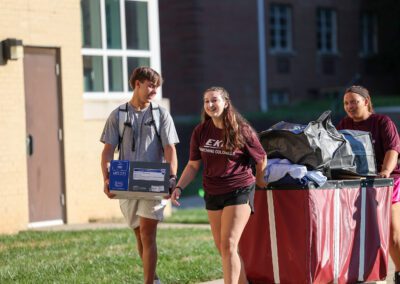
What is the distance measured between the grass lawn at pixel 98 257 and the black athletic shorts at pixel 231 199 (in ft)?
5.63

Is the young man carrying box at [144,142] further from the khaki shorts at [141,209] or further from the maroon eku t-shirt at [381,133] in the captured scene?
the maroon eku t-shirt at [381,133]

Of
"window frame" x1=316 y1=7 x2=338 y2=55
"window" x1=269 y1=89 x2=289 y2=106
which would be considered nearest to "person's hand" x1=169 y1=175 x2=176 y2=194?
"window" x1=269 y1=89 x2=289 y2=106

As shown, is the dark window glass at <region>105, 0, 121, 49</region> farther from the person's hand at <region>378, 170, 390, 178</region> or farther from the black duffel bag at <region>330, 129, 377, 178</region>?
the person's hand at <region>378, 170, 390, 178</region>

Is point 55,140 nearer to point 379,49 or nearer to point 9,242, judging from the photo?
point 9,242

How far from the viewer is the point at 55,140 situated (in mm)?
13133

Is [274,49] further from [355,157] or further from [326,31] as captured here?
[355,157]

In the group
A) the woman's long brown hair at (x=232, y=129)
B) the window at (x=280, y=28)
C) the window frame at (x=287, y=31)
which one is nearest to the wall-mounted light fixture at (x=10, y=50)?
the woman's long brown hair at (x=232, y=129)

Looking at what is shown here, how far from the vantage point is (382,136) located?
7.86 meters

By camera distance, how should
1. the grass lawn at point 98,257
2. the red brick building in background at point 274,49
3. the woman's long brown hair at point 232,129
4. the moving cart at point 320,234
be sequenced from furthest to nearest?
the red brick building in background at point 274,49
the grass lawn at point 98,257
the moving cart at point 320,234
the woman's long brown hair at point 232,129

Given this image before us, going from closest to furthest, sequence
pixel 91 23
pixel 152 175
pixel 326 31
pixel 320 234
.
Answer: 1. pixel 152 175
2. pixel 320 234
3. pixel 91 23
4. pixel 326 31

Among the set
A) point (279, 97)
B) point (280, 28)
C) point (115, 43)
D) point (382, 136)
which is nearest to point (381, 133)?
point (382, 136)

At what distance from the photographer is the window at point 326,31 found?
35469mm

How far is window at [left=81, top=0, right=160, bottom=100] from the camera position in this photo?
1394 centimetres

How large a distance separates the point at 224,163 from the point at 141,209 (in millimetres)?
841
